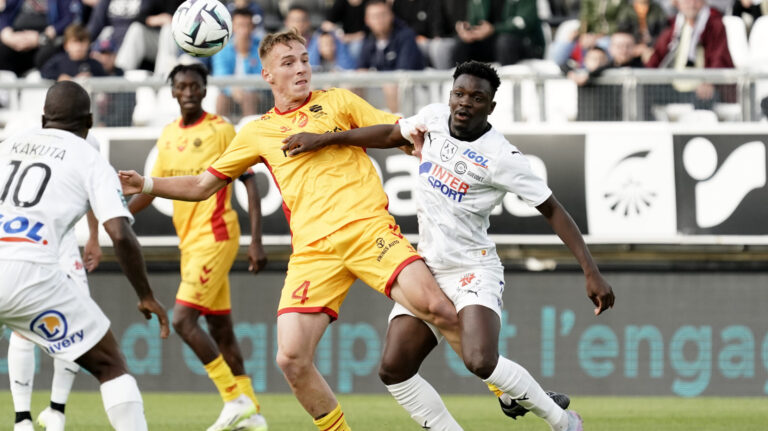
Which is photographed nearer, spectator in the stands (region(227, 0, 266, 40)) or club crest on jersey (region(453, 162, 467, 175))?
club crest on jersey (region(453, 162, 467, 175))

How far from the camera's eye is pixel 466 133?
21.5 ft

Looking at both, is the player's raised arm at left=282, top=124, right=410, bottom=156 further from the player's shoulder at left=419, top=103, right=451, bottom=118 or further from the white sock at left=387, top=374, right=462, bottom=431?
the white sock at left=387, top=374, right=462, bottom=431

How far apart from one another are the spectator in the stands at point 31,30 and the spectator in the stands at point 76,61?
3.01 ft

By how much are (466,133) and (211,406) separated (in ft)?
17.2

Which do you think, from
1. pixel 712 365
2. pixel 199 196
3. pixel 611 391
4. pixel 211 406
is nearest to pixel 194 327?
pixel 211 406

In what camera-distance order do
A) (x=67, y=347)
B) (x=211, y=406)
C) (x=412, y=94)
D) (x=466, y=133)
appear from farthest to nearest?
(x=412, y=94)
(x=211, y=406)
(x=466, y=133)
(x=67, y=347)

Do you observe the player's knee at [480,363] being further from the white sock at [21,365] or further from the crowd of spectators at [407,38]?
the crowd of spectators at [407,38]

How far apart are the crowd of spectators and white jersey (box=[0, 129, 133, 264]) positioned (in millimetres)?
5966

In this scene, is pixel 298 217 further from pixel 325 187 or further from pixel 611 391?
pixel 611 391

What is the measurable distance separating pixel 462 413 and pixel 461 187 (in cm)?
393

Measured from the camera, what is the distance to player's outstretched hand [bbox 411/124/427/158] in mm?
6699

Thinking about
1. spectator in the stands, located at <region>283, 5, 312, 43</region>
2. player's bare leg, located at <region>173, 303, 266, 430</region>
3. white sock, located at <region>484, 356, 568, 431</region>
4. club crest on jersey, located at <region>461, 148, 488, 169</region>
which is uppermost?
spectator in the stands, located at <region>283, 5, 312, 43</region>

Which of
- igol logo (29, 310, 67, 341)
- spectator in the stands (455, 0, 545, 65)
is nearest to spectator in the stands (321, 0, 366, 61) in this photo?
spectator in the stands (455, 0, 545, 65)

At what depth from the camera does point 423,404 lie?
6.62m
